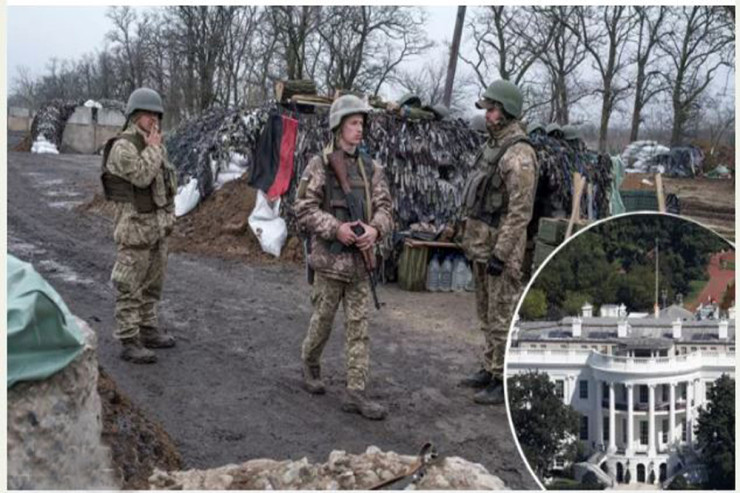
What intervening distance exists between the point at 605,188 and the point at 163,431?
10.9 m

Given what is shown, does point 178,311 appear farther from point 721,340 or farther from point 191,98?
point 191,98

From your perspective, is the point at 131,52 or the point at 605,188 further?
the point at 131,52

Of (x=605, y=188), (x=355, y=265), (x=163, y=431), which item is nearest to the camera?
(x=163, y=431)

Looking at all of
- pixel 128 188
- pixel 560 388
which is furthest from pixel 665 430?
pixel 128 188

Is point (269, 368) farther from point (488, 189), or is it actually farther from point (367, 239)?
point (488, 189)

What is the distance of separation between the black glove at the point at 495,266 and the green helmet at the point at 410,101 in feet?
23.0

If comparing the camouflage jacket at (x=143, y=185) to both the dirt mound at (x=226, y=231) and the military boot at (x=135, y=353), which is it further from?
the dirt mound at (x=226, y=231)

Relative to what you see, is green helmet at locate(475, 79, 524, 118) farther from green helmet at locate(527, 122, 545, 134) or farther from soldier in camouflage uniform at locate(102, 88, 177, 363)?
green helmet at locate(527, 122, 545, 134)

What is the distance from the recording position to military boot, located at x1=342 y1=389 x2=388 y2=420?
17.5 ft

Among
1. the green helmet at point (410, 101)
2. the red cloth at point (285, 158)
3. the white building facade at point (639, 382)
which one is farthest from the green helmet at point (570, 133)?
the white building facade at point (639, 382)

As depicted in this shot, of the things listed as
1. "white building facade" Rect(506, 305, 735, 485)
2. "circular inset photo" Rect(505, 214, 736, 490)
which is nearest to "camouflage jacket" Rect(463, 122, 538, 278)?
"circular inset photo" Rect(505, 214, 736, 490)

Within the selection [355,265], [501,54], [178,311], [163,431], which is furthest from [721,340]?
[501,54]

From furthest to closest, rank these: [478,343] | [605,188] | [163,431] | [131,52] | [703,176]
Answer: [131,52] → [703,176] → [605,188] → [478,343] → [163,431]

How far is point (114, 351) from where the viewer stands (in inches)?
248
